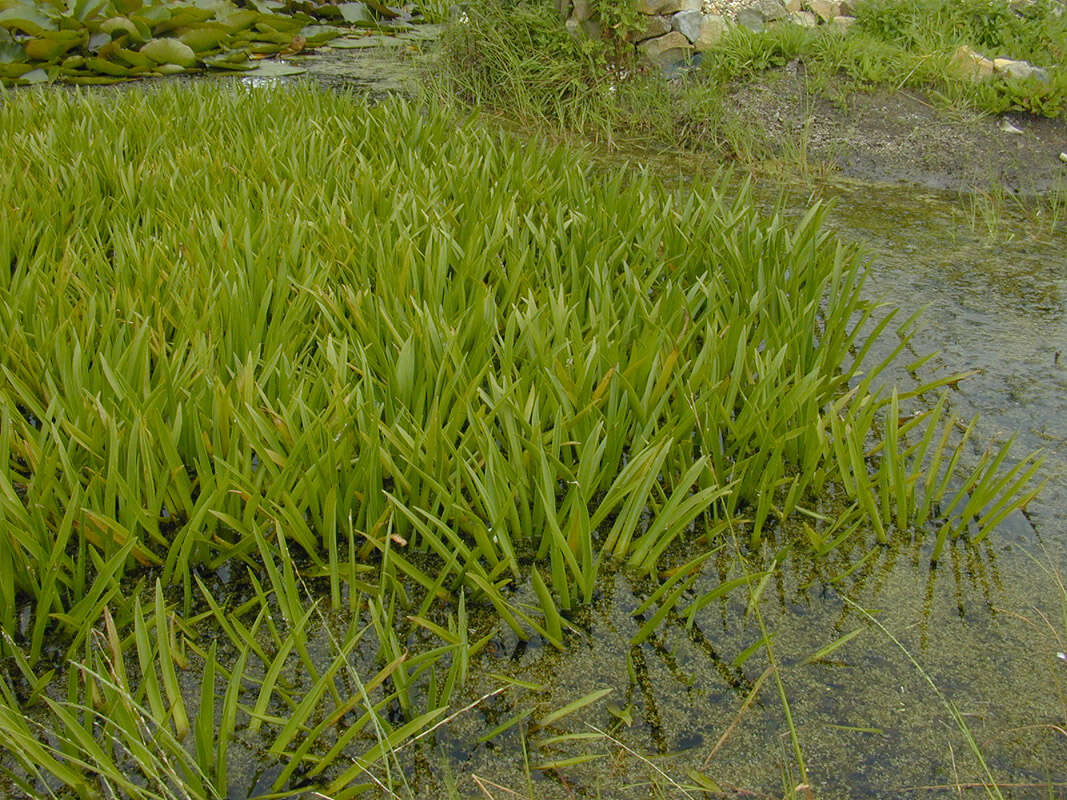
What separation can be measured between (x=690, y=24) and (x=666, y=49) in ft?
0.55

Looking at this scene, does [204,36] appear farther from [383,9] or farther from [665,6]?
[665,6]

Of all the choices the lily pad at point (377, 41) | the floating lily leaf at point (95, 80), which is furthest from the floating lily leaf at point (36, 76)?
the lily pad at point (377, 41)

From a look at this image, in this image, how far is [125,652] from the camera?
52.3 inches

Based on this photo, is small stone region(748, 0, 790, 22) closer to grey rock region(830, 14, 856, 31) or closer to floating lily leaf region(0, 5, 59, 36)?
grey rock region(830, 14, 856, 31)

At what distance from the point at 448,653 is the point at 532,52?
4214 millimetres

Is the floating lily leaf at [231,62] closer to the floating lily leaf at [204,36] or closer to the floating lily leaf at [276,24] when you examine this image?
the floating lily leaf at [204,36]

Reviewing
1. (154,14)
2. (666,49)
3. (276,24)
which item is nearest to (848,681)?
(666,49)

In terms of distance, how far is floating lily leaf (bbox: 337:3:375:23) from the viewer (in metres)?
7.64

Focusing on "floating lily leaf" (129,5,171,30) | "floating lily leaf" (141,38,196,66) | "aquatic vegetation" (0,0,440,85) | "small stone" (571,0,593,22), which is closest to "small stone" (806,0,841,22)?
"small stone" (571,0,593,22)

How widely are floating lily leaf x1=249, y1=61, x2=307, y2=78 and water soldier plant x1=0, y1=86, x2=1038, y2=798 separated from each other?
10.9 feet

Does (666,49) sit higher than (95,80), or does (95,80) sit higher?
(666,49)

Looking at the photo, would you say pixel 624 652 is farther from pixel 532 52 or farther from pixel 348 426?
pixel 532 52

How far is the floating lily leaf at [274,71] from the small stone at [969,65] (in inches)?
143

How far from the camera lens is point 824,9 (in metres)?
5.16
